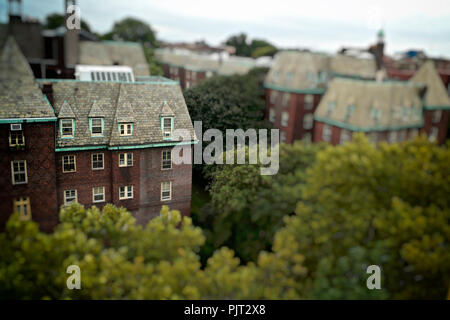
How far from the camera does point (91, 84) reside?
7816 mm

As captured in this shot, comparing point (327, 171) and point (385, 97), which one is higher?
point (385, 97)

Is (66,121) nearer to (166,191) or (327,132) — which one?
(166,191)

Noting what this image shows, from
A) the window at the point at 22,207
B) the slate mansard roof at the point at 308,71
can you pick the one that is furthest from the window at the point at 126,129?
the slate mansard roof at the point at 308,71

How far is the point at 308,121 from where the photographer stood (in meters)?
8.77

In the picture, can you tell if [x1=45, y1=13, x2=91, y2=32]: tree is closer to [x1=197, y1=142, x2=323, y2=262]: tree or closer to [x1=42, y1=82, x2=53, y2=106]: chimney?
[x1=42, y1=82, x2=53, y2=106]: chimney

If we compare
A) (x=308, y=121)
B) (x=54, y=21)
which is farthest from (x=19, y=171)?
(x=308, y=121)

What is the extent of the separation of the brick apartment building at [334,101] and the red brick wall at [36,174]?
5.03m

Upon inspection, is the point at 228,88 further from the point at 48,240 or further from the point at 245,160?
→ the point at 48,240

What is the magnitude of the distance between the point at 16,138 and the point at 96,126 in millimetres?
1471

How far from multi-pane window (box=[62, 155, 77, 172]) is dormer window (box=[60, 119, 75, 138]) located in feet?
1.43

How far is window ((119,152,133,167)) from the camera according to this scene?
772 centimetres
